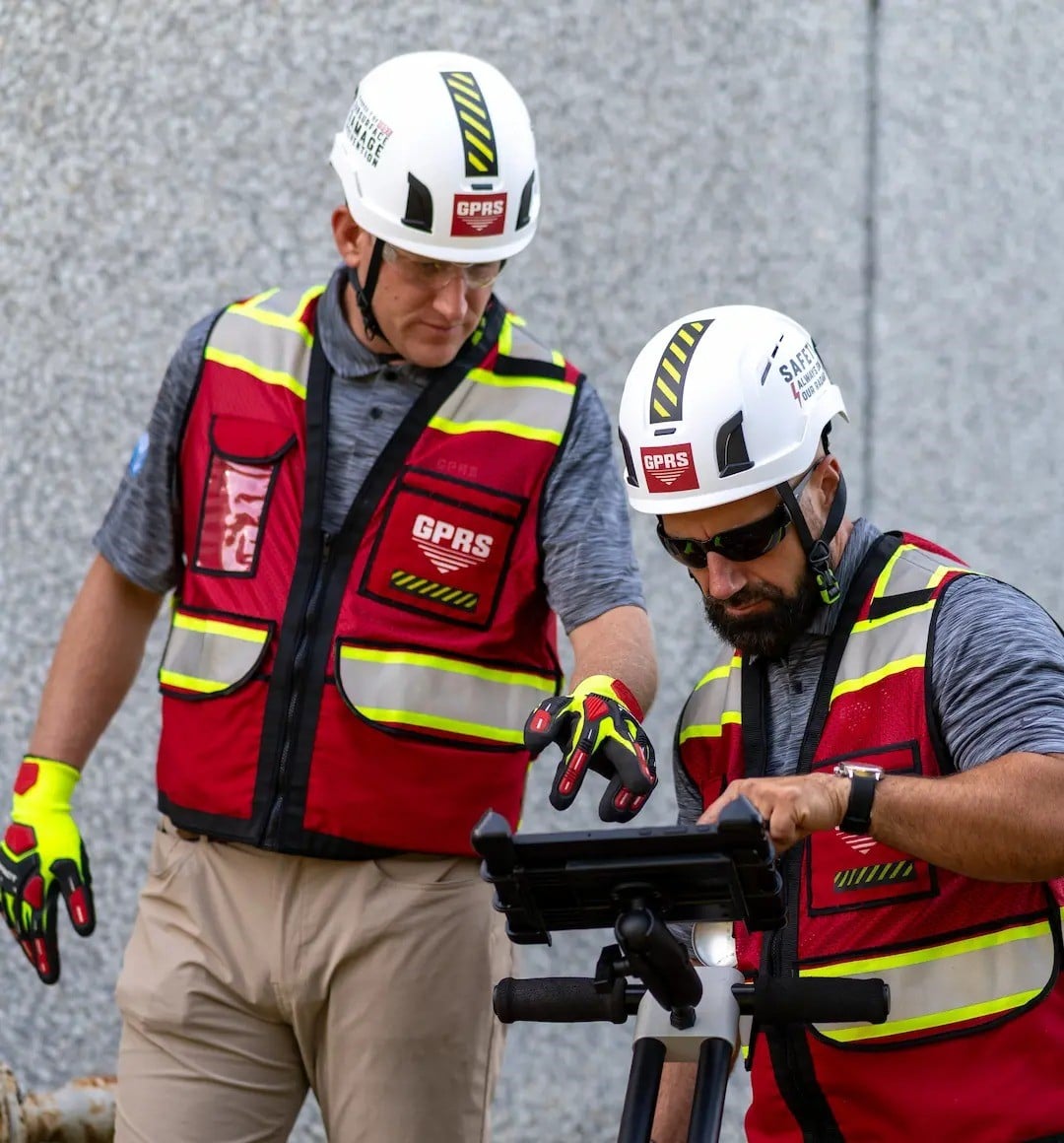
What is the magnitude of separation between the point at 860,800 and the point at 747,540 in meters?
0.43

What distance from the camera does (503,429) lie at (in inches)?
118

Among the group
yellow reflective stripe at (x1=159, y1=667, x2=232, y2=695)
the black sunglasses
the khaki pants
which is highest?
the black sunglasses

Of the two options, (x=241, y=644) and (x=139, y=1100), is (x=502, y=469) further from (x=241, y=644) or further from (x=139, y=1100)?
(x=139, y=1100)

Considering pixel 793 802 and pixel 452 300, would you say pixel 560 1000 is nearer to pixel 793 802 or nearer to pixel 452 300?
pixel 793 802

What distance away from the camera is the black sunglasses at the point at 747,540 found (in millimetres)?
2365

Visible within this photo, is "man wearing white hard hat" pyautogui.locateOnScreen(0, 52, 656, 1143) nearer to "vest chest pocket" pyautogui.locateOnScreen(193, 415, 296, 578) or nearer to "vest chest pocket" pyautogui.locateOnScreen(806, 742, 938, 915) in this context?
"vest chest pocket" pyautogui.locateOnScreen(193, 415, 296, 578)

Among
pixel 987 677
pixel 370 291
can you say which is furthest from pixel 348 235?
pixel 987 677

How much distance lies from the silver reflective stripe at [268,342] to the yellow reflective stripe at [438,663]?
450mm

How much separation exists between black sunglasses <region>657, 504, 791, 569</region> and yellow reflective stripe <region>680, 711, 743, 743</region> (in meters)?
0.22

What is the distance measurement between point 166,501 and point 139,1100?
3.22 feet

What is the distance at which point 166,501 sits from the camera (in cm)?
Result: 315

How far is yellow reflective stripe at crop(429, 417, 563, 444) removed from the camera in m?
3.00

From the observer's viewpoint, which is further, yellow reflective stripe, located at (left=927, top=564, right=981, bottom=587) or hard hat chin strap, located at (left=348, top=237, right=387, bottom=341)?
hard hat chin strap, located at (left=348, top=237, right=387, bottom=341)

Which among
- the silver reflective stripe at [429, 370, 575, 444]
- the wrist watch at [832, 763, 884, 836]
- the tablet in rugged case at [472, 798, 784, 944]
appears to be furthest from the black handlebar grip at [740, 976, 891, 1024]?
the silver reflective stripe at [429, 370, 575, 444]
